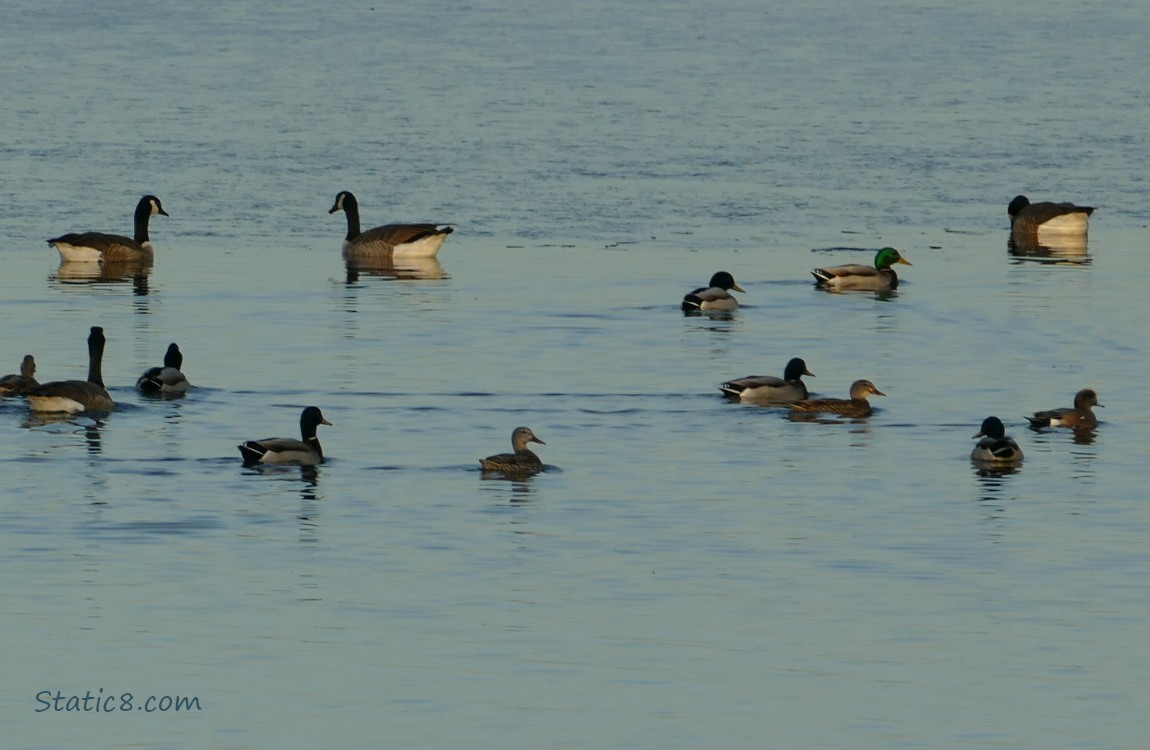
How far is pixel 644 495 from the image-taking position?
1872 centimetres

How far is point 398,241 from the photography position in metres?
33.8

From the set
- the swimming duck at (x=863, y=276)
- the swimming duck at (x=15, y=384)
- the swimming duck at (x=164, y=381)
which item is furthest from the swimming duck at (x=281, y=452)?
the swimming duck at (x=863, y=276)

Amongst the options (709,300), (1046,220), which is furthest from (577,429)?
(1046,220)

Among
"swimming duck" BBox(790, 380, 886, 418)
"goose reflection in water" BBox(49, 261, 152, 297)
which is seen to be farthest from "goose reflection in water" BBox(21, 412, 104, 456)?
"goose reflection in water" BBox(49, 261, 152, 297)

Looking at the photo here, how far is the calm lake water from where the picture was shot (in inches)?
527

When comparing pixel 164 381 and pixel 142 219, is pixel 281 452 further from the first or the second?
pixel 142 219

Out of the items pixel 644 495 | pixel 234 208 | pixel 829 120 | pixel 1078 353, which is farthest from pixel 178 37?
pixel 644 495

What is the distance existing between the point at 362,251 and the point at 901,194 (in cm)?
1026

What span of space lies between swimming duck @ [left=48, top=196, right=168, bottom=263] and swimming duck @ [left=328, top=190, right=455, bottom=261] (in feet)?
10.0

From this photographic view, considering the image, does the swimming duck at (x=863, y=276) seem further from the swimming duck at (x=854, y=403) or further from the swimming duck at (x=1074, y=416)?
the swimming duck at (x=1074, y=416)

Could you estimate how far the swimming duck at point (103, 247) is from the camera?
32.6 metres

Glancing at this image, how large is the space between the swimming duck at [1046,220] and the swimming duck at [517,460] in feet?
57.5

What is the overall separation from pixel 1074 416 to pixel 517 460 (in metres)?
5.59

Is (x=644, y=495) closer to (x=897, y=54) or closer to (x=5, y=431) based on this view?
(x=5, y=431)
